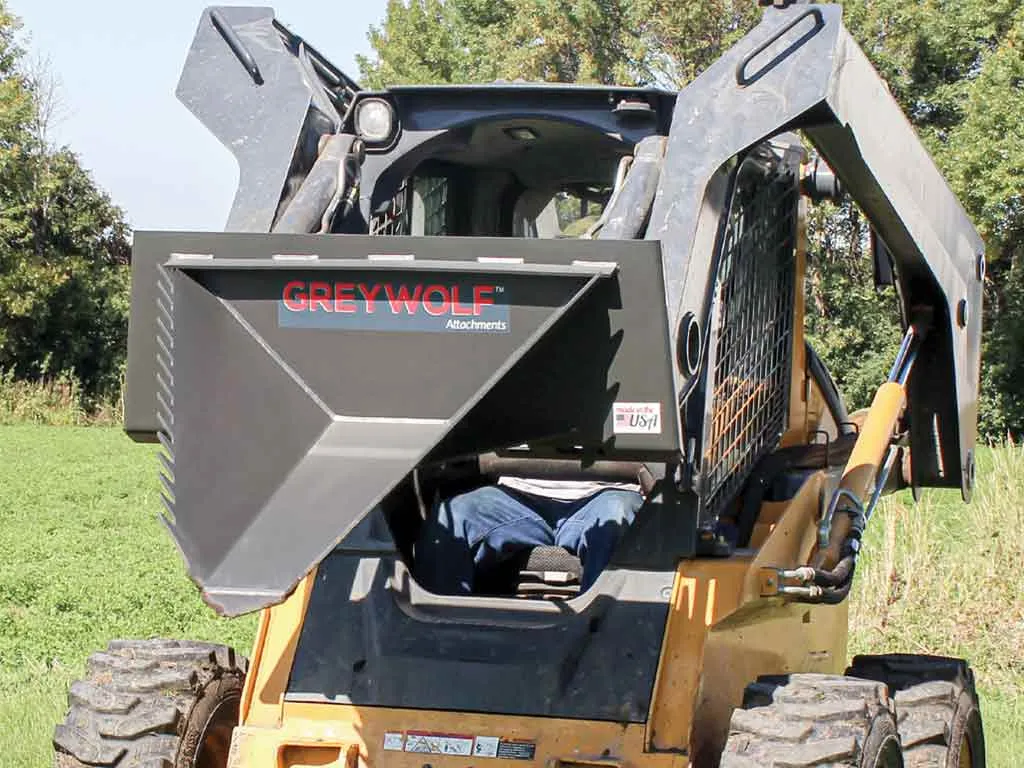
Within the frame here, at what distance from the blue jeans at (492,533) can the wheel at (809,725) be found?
37.2 inches

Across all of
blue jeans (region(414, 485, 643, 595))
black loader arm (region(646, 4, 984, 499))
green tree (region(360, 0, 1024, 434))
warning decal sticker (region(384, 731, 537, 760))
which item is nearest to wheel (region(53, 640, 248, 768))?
warning decal sticker (region(384, 731, 537, 760))

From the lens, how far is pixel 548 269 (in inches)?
160

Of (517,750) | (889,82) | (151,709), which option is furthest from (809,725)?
(889,82)

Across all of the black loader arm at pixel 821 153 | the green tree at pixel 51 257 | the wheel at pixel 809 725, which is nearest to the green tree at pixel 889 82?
the green tree at pixel 51 257

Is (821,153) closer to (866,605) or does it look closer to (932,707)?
(932,707)

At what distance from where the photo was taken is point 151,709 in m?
4.87

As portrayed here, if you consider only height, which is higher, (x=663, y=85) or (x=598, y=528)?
(x=663, y=85)

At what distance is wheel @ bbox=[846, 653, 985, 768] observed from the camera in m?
5.26

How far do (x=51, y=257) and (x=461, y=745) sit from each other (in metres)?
34.5

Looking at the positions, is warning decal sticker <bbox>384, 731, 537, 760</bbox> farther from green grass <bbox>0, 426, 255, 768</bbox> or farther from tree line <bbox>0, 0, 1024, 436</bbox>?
tree line <bbox>0, 0, 1024, 436</bbox>

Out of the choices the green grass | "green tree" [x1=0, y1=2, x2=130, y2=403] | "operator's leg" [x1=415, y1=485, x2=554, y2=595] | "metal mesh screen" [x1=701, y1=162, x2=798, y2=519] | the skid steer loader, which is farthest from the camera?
"green tree" [x1=0, y1=2, x2=130, y2=403]

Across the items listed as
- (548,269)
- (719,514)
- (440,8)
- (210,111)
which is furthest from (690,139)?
(440,8)

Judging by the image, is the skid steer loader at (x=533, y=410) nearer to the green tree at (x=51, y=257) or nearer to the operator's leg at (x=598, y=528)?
the operator's leg at (x=598, y=528)

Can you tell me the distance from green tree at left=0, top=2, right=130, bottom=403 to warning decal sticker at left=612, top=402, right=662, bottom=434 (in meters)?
31.8
